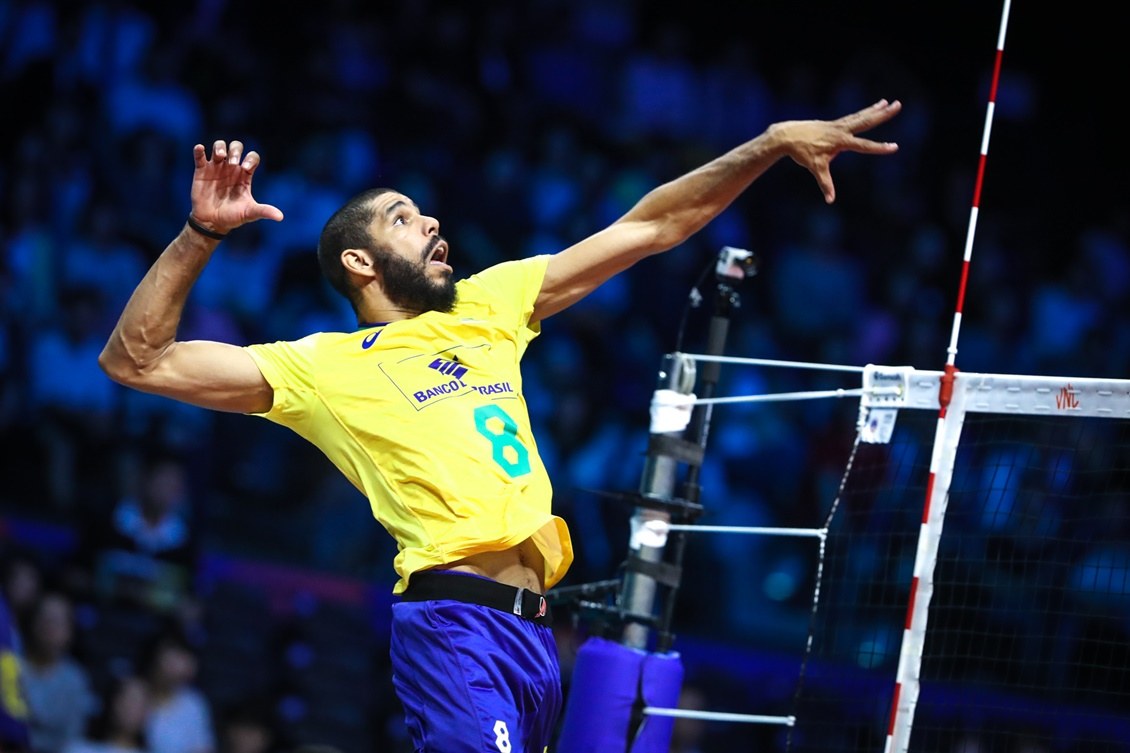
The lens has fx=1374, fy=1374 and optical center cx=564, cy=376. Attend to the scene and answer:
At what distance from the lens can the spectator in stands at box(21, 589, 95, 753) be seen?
317 inches

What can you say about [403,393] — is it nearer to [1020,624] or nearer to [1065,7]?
[1020,624]

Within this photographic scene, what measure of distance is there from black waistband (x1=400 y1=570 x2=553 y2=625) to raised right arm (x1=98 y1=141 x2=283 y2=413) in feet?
2.64

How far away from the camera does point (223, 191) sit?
3863mm

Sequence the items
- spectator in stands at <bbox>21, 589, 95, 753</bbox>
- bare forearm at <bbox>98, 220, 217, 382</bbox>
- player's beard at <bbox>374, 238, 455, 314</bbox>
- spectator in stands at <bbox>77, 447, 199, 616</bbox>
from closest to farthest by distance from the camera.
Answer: bare forearm at <bbox>98, 220, 217, 382</bbox> < player's beard at <bbox>374, 238, 455, 314</bbox> < spectator in stands at <bbox>21, 589, 95, 753</bbox> < spectator in stands at <bbox>77, 447, 199, 616</bbox>

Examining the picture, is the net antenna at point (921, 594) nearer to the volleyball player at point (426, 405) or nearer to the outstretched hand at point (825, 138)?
the outstretched hand at point (825, 138)

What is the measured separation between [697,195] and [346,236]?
1177 mm

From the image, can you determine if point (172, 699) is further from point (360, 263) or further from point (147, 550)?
point (360, 263)

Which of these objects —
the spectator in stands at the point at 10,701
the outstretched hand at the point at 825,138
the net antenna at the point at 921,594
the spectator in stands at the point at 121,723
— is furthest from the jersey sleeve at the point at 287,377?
the spectator in stands at the point at 121,723

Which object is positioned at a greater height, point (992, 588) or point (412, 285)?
point (412, 285)

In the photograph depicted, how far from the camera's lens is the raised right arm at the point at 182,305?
149 inches

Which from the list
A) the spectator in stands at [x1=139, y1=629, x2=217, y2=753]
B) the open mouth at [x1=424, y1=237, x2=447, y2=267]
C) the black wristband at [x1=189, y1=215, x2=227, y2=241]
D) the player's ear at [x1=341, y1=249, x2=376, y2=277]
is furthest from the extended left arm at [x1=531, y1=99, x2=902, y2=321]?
the spectator in stands at [x1=139, y1=629, x2=217, y2=753]

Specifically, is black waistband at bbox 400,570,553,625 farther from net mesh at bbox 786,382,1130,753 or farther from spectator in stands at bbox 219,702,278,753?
spectator in stands at bbox 219,702,278,753

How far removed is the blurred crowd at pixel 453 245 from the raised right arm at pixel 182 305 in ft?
14.9

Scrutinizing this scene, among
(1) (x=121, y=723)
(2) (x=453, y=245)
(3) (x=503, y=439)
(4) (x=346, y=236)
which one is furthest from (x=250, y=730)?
(3) (x=503, y=439)
